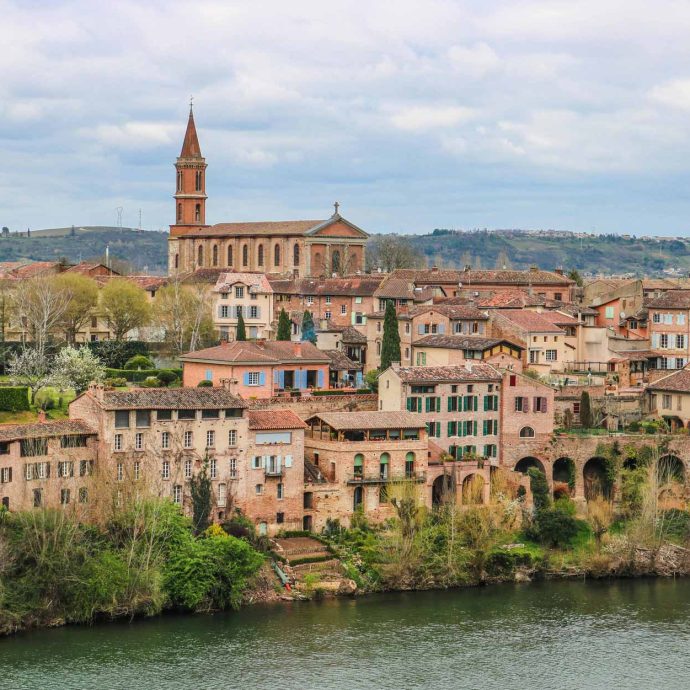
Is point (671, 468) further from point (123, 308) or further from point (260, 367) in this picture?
point (123, 308)

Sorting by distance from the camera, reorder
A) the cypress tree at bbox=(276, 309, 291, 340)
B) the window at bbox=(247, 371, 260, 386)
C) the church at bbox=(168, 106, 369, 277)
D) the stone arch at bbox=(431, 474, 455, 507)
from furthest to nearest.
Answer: the church at bbox=(168, 106, 369, 277) → the cypress tree at bbox=(276, 309, 291, 340) → the window at bbox=(247, 371, 260, 386) → the stone arch at bbox=(431, 474, 455, 507)

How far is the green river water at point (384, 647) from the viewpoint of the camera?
4212 cm

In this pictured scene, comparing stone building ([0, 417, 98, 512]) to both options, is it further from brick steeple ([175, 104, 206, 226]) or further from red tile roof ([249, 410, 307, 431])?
brick steeple ([175, 104, 206, 226])

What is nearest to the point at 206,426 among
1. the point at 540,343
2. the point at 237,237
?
the point at 540,343

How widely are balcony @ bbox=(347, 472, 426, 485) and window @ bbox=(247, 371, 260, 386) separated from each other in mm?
8757

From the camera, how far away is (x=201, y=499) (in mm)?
51312

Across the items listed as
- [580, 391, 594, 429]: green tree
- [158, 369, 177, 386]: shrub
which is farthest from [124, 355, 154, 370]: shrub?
[580, 391, 594, 429]: green tree

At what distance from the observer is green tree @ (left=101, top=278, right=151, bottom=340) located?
79.2 meters

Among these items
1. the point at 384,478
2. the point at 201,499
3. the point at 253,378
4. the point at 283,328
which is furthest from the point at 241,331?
the point at 201,499

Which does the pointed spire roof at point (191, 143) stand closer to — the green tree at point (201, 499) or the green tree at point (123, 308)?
the green tree at point (123, 308)

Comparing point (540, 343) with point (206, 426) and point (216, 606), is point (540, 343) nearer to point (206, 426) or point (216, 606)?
point (206, 426)

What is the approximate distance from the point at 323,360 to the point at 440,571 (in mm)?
16601

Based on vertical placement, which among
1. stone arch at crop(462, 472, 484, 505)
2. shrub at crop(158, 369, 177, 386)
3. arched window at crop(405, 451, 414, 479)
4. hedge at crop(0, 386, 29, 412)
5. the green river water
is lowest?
the green river water

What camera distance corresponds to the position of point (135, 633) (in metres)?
45.2
